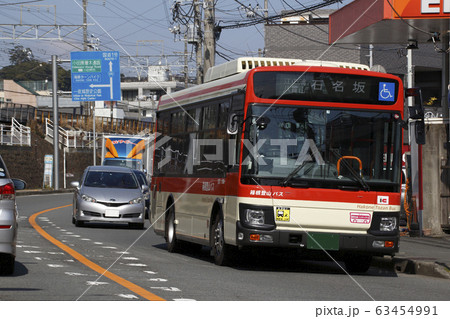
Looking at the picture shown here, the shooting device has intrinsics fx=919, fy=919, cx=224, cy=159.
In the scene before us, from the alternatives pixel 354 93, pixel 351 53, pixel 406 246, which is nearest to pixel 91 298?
pixel 354 93

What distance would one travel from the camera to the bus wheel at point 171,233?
17.3 m

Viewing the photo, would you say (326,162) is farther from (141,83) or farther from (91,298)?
(141,83)

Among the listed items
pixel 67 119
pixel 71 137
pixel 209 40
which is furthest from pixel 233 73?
pixel 67 119

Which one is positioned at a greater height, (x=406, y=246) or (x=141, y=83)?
(x=141, y=83)

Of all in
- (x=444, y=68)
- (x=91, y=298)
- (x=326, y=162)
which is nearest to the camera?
(x=91, y=298)

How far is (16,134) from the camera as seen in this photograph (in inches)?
2286

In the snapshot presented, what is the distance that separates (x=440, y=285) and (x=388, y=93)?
318 centimetres

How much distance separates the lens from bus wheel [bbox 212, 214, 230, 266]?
14.2m

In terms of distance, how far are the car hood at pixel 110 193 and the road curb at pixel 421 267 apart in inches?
405

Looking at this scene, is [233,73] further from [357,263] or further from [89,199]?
[89,199]

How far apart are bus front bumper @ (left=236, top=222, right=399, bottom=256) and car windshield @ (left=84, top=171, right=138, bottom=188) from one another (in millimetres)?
11938

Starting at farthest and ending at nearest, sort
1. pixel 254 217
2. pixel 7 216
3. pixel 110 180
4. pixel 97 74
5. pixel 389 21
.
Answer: pixel 97 74, pixel 110 180, pixel 389 21, pixel 254 217, pixel 7 216

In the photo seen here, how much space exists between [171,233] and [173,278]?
582 cm

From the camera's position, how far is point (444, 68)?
2278cm
